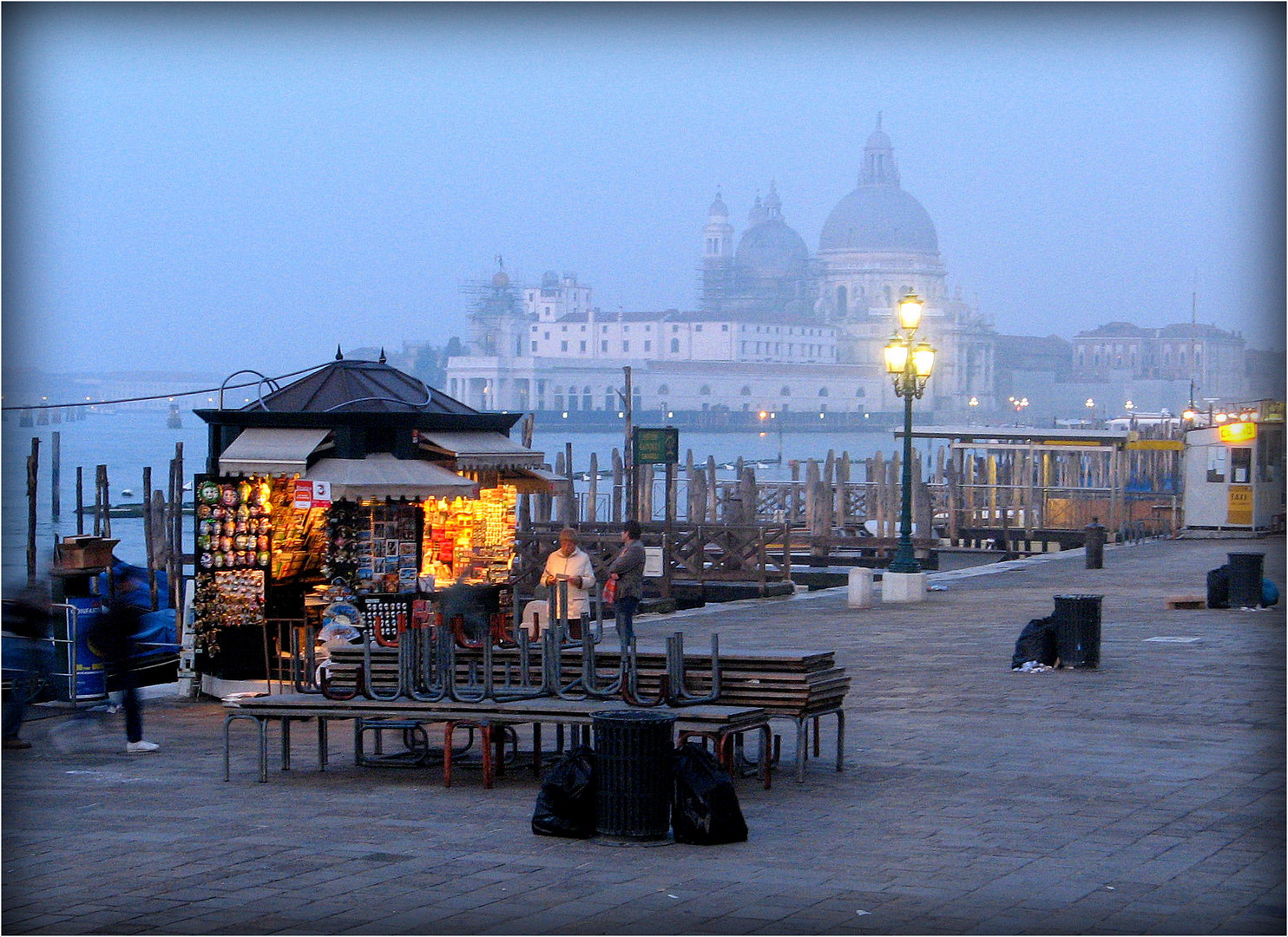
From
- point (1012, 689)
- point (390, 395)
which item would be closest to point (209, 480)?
point (390, 395)

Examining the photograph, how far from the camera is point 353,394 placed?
14.7m

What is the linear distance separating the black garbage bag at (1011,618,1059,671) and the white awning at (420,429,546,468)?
4.23m

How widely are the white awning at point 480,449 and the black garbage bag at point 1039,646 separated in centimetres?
423

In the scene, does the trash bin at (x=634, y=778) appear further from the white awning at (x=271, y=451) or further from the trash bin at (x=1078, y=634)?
the trash bin at (x=1078, y=634)

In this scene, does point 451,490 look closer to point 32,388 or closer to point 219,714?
point 219,714

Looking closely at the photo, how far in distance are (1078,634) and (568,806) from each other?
7203mm

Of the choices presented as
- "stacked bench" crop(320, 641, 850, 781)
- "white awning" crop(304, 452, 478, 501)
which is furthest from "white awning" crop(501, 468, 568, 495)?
"stacked bench" crop(320, 641, 850, 781)

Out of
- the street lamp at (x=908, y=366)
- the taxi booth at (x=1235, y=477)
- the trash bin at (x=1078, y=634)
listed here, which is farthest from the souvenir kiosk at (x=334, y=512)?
the taxi booth at (x=1235, y=477)

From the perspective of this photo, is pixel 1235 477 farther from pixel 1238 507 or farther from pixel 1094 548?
pixel 1094 548

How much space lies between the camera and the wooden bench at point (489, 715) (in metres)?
9.42

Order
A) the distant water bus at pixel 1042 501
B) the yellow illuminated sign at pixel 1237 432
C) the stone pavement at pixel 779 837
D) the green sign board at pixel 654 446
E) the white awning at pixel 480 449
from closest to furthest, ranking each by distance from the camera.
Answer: the stone pavement at pixel 779 837
the white awning at pixel 480 449
the green sign board at pixel 654 446
the yellow illuminated sign at pixel 1237 432
the distant water bus at pixel 1042 501

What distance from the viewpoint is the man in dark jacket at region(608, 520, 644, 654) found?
51.1ft

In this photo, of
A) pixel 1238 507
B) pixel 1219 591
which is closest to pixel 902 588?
pixel 1219 591

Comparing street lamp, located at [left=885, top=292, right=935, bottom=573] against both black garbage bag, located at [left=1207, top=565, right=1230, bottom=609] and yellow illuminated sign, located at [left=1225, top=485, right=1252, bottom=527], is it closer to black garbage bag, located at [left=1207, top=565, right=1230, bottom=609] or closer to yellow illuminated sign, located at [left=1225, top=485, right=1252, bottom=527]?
black garbage bag, located at [left=1207, top=565, right=1230, bottom=609]
